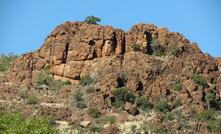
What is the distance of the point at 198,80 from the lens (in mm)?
93000

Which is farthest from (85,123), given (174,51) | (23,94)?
(174,51)

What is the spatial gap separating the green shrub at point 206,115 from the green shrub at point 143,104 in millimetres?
5441

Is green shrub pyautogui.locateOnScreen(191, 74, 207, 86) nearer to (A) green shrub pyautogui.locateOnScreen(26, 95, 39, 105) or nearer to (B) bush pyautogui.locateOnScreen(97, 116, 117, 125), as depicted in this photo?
(B) bush pyautogui.locateOnScreen(97, 116, 117, 125)

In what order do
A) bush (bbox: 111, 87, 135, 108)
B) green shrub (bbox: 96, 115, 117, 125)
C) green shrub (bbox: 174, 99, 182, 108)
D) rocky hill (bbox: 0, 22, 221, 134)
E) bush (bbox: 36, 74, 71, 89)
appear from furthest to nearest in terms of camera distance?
bush (bbox: 36, 74, 71, 89) < green shrub (bbox: 174, 99, 182, 108) < bush (bbox: 111, 87, 135, 108) < rocky hill (bbox: 0, 22, 221, 134) < green shrub (bbox: 96, 115, 117, 125)

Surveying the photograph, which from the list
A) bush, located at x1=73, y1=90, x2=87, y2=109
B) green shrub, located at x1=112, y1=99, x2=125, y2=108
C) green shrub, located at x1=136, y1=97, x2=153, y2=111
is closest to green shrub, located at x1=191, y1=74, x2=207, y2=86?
green shrub, located at x1=136, y1=97, x2=153, y2=111

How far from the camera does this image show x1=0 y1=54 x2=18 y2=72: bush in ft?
323

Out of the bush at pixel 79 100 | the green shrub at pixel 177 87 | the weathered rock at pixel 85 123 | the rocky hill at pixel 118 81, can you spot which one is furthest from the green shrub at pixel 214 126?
the bush at pixel 79 100

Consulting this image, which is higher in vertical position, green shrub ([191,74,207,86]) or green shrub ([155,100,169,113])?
green shrub ([191,74,207,86])

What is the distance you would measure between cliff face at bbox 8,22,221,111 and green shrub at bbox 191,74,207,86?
0.44m

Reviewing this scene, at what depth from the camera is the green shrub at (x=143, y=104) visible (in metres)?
89.8

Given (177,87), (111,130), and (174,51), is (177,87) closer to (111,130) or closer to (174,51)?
(174,51)

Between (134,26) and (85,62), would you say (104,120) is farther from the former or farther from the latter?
(134,26)

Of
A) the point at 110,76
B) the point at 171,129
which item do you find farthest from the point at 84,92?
the point at 171,129

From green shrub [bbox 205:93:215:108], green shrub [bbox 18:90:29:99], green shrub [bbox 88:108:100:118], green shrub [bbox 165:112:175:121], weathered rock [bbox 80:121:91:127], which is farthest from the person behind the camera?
green shrub [bbox 205:93:215:108]
